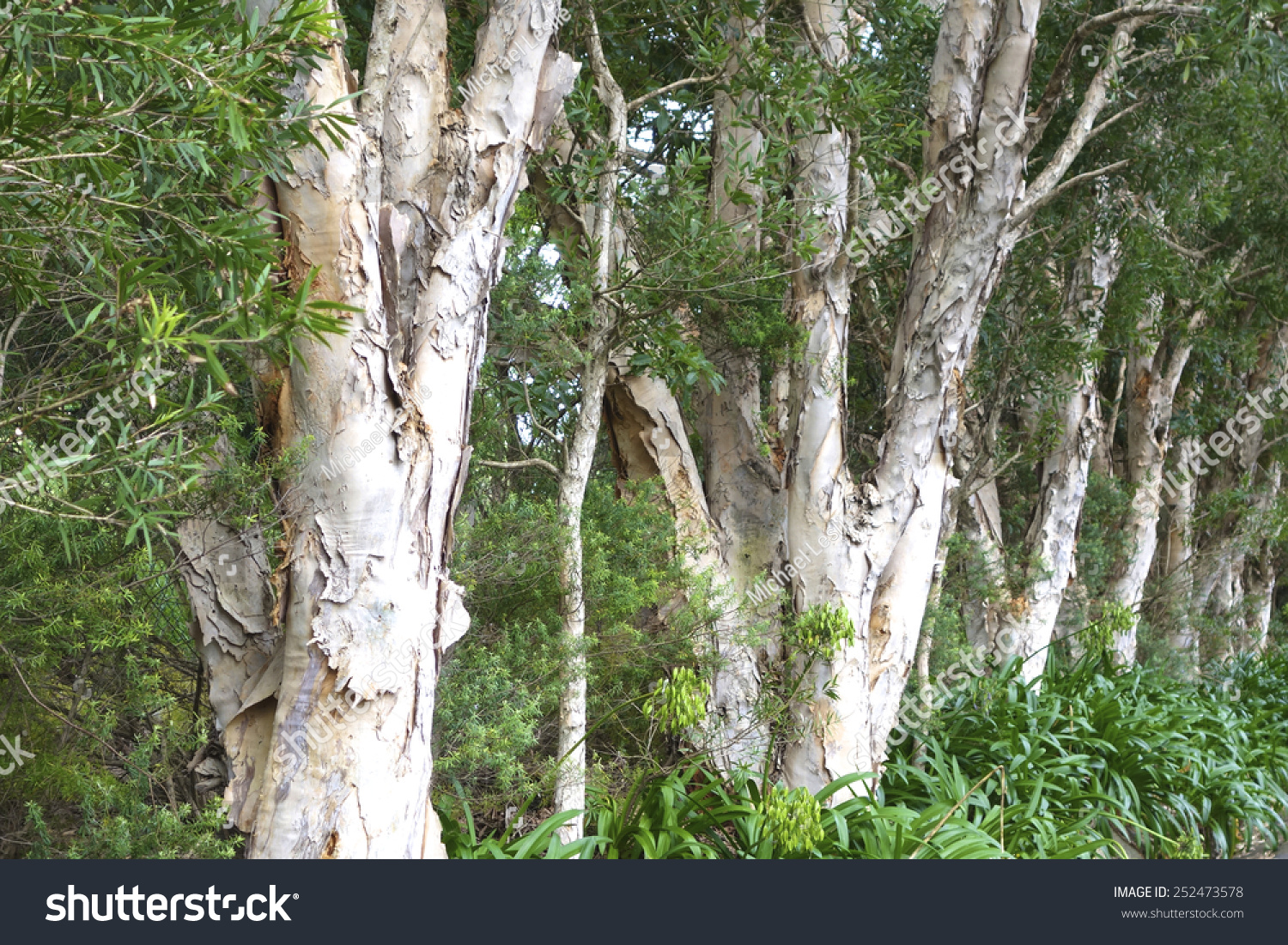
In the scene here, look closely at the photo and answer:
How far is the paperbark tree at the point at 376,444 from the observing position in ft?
10.0

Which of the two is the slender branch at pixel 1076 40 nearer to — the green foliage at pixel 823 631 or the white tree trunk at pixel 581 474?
the white tree trunk at pixel 581 474

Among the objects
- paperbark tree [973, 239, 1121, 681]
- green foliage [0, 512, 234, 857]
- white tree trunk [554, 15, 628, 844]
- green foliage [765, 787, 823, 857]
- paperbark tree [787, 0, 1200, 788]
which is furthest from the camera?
paperbark tree [973, 239, 1121, 681]

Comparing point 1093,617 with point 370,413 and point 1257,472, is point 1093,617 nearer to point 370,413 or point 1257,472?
point 1257,472

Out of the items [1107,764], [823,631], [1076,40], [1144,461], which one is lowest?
[1107,764]

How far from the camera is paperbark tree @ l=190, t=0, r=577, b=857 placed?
306 cm

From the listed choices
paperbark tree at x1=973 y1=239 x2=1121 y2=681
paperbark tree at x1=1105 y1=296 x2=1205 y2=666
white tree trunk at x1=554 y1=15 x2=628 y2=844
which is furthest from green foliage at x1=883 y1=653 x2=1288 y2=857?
white tree trunk at x1=554 y1=15 x2=628 y2=844

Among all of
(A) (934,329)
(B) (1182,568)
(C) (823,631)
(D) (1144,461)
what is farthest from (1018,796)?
(B) (1182,568)

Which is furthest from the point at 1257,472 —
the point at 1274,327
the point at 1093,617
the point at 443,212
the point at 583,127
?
the point at 443,212

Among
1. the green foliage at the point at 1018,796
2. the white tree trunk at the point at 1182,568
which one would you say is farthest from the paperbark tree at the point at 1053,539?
the white tree trunk at the point at 1182,568

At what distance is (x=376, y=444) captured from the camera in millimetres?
3125

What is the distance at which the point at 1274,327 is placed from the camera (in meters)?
9.76

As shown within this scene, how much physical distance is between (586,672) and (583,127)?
2.59m

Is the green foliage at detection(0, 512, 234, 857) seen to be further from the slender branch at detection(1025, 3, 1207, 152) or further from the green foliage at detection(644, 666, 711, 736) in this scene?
the slender branch at detection(1025, 3, 1207, 152)

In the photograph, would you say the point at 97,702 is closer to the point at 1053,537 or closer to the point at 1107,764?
the point at 1107,764
